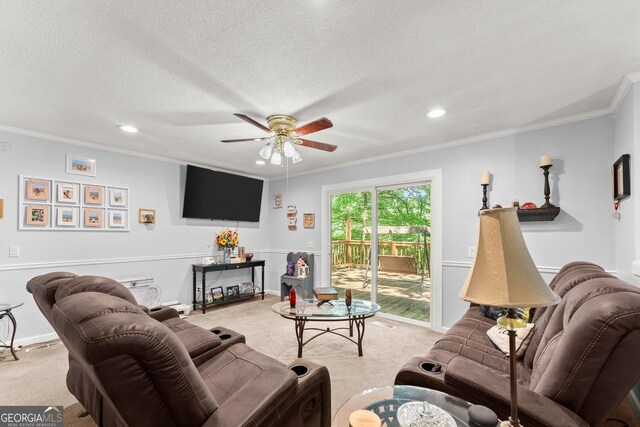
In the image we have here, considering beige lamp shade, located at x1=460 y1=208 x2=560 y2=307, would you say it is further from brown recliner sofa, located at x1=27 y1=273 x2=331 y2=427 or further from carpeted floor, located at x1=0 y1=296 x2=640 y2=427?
carpeted floor, located at x1=0 y1=296 x2=640 y2=427

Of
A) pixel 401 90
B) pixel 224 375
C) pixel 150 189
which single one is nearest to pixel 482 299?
pixel 224 375

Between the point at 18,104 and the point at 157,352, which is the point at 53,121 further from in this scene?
the point at 157,352

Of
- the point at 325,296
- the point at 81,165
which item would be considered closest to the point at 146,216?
the point at 81,165

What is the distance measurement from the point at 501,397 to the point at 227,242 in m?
4.58

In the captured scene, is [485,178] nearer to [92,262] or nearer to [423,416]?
[423,416]

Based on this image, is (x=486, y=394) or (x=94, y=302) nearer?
(x=94, y=302)

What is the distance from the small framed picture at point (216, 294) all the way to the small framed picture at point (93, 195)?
6.76 feet

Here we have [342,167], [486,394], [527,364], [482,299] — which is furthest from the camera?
[342,167]

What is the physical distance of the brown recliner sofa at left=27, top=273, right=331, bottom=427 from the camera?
0.89 metres

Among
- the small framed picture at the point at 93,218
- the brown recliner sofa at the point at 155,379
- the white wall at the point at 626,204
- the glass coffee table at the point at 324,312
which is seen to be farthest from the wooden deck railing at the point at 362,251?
the small framed picture at the point at 93,218

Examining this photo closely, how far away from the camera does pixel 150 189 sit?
4363 millimetres

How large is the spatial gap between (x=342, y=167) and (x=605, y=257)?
3.36 meters

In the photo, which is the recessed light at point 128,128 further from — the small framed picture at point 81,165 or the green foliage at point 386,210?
the green foliage at point 386,210

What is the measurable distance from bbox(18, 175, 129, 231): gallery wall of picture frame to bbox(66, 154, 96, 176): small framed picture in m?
0.14
